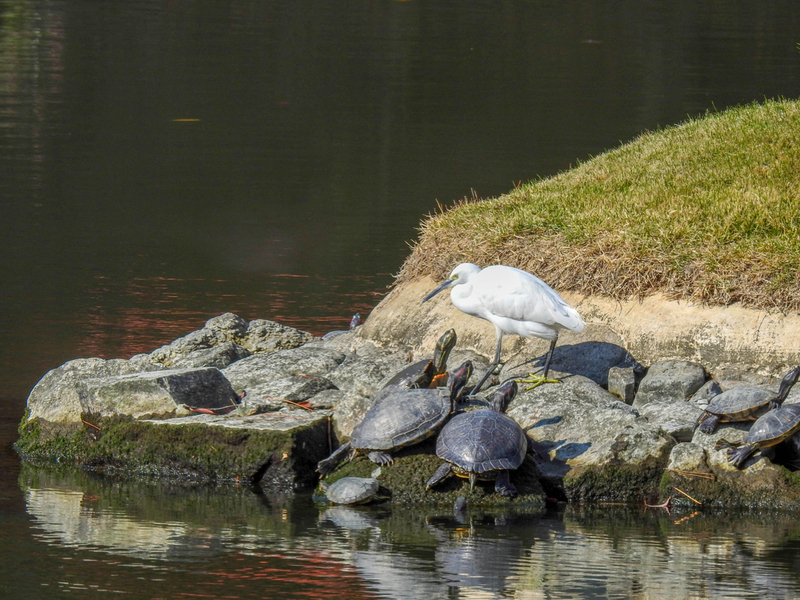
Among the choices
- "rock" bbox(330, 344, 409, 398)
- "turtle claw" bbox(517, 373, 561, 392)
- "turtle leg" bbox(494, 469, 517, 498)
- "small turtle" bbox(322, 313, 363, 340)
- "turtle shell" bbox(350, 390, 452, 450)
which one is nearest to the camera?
"turtle leg" bbox(494, 469, 517, 498)

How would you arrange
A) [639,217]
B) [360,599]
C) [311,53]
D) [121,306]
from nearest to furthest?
[360,599], [639,217], [121,306], [311,53]

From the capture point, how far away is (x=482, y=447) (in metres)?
7.02

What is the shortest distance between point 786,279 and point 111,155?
14.9 m

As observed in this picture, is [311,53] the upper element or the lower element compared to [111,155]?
upper

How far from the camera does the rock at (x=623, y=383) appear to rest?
8.31m

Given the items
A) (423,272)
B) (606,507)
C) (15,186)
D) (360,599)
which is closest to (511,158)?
(15,186)

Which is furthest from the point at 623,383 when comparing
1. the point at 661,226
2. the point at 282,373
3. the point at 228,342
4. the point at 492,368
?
the point at 228,342

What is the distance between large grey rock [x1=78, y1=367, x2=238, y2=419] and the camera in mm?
8109

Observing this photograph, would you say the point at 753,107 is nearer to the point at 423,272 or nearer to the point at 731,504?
the point at 423,272

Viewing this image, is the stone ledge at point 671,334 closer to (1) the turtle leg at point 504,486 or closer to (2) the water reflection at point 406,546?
(2) the water reflection at point 406,546

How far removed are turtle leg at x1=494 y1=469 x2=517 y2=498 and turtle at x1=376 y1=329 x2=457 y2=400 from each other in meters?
1.06

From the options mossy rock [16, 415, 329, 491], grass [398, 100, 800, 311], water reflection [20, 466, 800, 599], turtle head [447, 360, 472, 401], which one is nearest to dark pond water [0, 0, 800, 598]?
water reflection [20, 466, 800, 599]

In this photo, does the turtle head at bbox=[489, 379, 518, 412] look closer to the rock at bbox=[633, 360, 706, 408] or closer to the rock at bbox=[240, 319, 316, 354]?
the rock at bbox=[633, 360, 706, 408]

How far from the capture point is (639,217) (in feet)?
31.2
